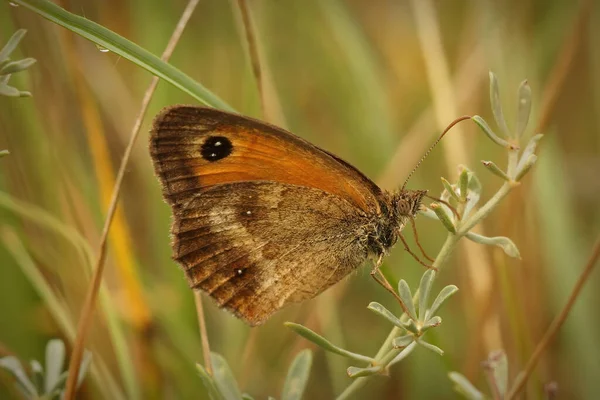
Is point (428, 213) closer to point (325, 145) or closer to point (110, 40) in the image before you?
point (110, 40)

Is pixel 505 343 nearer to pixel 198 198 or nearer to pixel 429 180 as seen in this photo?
pixel 429 180

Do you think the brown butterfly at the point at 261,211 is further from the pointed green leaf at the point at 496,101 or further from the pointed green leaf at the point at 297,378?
the pointed green leaf at the point at 496,101

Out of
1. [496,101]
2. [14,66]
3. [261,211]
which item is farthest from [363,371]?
[14,66]

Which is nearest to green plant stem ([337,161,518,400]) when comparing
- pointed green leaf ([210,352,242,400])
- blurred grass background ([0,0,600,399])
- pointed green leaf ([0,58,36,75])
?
pointed green leaf ([210,352,242,400])

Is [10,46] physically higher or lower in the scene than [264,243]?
higher

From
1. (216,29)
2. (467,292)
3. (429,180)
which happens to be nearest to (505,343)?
(467,292)

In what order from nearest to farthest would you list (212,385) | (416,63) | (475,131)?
(212,385), (475,131), (416,63)
